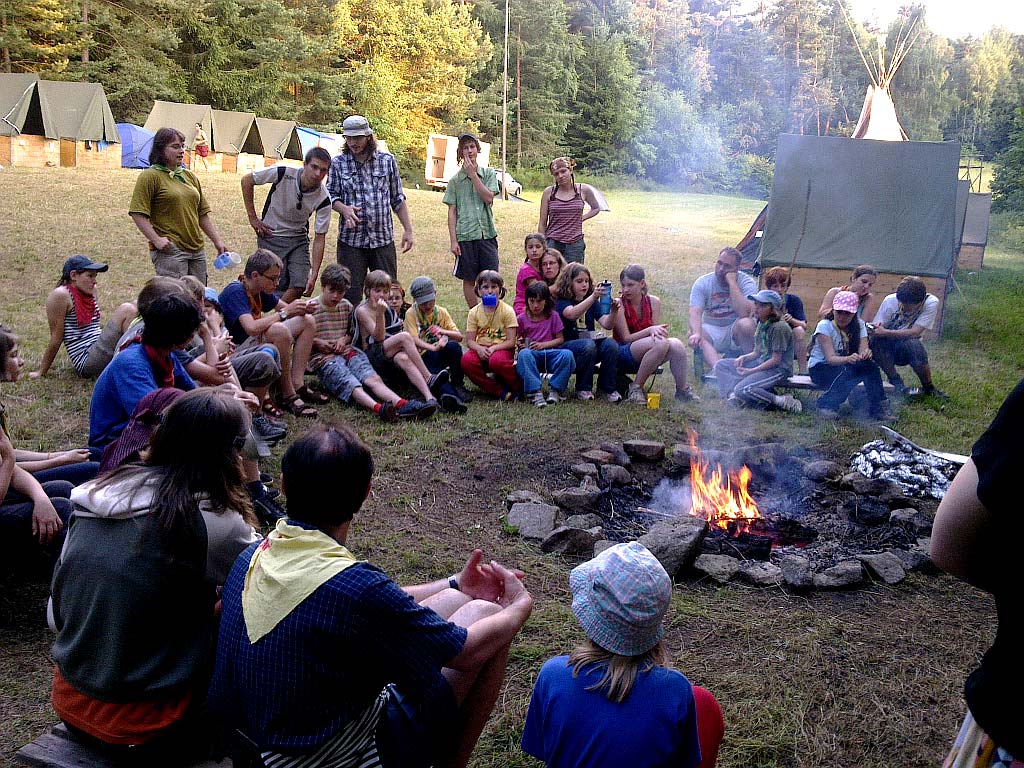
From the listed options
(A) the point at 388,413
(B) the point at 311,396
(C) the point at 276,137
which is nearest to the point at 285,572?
(A) the point at 388,413

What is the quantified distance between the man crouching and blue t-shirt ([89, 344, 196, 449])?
6.24ft

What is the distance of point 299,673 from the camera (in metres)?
1.96

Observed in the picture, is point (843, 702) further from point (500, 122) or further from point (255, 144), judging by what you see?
point (500, 122)

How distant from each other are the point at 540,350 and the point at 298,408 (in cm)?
210

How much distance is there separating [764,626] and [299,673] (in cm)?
243

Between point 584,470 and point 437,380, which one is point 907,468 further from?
point 437,380

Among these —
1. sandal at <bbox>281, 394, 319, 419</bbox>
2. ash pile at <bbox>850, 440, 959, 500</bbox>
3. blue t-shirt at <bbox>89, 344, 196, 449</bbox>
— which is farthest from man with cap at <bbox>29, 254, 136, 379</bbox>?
ash pile at <bbox>850, 440, 959, 500</bbox>

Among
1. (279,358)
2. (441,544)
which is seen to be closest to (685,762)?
(441,544)

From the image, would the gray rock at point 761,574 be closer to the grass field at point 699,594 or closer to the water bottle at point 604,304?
the grass field at point 699,594

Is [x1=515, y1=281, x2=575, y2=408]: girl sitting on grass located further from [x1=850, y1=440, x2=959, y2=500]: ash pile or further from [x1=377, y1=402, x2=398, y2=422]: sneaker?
[x1=850, y1=440, x2=959, y2=500]: ash pile

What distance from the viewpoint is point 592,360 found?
7258 millimetres

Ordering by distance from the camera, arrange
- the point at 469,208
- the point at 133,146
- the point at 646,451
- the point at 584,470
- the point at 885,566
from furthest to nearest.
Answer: the point at 133,146, the point at 469,208, the point at 646,451, the point at 584,470, the point at 885,566

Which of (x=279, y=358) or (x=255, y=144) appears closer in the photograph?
(x=279, y=358)

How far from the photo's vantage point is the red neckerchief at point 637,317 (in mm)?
7547
